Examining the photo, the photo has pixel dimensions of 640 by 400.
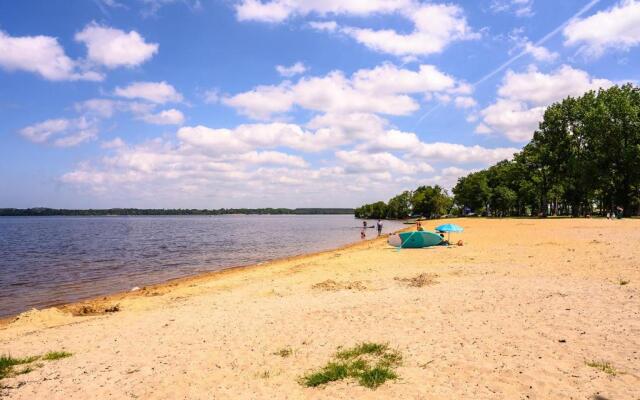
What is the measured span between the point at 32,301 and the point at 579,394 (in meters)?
24.3

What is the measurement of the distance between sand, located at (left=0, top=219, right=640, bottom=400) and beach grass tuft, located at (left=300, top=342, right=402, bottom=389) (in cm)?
21

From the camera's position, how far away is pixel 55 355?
33.1 ft

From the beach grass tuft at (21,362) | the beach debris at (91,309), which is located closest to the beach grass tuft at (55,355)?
the beach grass tuft at (21,362)

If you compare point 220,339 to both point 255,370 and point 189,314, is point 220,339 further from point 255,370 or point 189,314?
point 189,314

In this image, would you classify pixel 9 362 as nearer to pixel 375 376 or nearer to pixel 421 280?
pixel 375 376

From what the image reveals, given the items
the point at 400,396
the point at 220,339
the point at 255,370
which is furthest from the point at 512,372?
the point at 220,339

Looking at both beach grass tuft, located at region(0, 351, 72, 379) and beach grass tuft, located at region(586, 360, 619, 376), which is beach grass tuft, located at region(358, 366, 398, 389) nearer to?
beach grass tuft, located at region(586, 360, 619, 376)

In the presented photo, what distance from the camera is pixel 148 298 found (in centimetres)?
1912

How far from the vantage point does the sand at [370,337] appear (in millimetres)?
7066

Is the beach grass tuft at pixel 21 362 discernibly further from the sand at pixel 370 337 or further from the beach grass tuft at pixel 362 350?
the beach grass tuft at pixel 362 350

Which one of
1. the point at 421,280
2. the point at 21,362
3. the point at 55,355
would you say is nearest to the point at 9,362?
the point at 21,362

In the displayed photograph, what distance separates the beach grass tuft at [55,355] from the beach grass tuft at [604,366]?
11.6m

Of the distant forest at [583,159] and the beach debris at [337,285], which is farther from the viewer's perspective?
the distant forest at [583,159]

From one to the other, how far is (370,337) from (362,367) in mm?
1928
